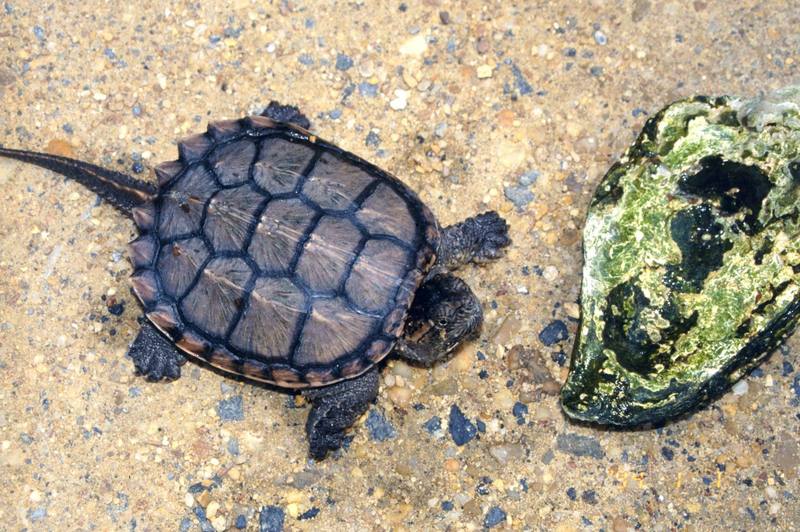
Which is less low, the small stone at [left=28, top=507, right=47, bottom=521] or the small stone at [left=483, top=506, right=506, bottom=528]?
the small stone at [left=483, top=506, right=506, bottom=528]

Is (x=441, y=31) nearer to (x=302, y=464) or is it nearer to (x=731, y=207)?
(x=731, y=207)

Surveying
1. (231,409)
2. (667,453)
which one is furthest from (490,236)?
(231,409)

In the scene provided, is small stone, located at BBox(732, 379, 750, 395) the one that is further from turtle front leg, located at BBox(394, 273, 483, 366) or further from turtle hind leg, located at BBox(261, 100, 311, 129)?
turtle hind leg, located at BBox(261, 100, 311, 129)

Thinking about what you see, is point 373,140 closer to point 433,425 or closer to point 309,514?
point 433,425

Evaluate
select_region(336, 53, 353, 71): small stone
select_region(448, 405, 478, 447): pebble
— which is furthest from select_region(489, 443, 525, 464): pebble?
select_region(336, 53, 353, 71): small stone

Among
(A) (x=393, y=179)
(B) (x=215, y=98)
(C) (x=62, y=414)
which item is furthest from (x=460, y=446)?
(B) (x=215, y=98)

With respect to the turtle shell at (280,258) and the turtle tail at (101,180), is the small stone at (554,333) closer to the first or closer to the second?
the turtle shell at (280,258)
